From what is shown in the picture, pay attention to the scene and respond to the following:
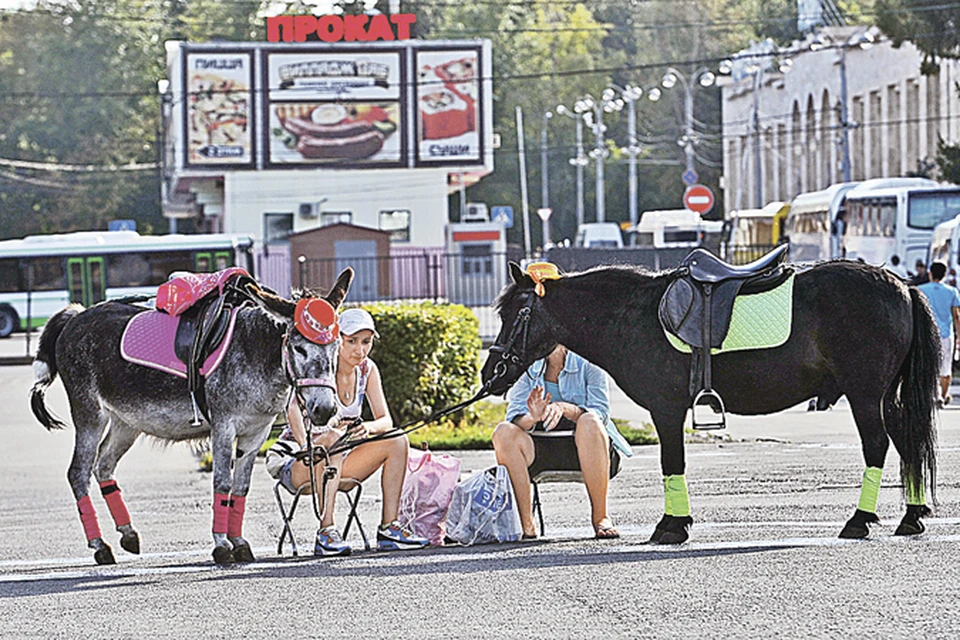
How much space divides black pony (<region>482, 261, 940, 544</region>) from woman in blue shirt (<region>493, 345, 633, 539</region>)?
238 millimetres

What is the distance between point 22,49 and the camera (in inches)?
3711

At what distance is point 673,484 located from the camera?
8.95 metres

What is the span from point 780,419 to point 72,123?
245 feet

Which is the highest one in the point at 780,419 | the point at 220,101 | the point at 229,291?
the point at 220,101

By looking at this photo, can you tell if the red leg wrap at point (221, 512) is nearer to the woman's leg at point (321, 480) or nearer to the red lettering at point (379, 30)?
the woman's leg at point (321, 480)

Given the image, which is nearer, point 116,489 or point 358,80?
point 116,489

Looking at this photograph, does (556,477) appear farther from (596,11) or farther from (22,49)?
(596,11)

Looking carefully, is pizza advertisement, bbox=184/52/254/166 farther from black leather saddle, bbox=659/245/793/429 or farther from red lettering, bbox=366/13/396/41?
black leather saddle, bbox=659/245/793/429

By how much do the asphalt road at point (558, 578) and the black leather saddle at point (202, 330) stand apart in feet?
3.34

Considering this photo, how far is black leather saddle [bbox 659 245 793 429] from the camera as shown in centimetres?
897

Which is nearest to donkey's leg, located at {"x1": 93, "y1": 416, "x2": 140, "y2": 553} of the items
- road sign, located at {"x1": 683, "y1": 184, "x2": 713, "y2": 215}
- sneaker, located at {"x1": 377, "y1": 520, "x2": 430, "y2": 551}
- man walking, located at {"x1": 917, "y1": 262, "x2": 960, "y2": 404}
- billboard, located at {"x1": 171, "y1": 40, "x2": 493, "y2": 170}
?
sneaker, located at {"x1": 377, "y1": 520, "x2": 430, "y2": 551}

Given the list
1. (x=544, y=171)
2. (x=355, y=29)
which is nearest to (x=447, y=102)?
(x=355, y=29)

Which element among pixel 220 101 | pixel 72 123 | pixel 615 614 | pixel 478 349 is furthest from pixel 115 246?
pixel 72 123

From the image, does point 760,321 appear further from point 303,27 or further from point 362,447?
point 303,27
